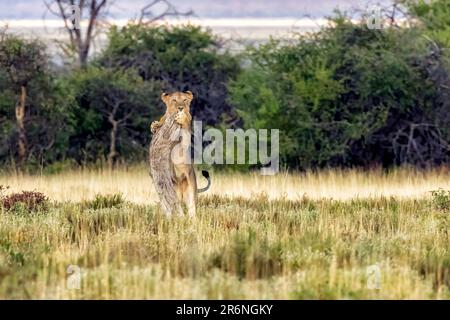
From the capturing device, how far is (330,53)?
23953 millimetres

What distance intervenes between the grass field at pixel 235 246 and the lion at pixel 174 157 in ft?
0.89

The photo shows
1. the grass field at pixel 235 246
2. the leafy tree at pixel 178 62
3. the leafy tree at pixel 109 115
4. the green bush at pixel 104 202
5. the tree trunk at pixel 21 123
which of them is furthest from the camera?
the leafy tree at pixel 178 62

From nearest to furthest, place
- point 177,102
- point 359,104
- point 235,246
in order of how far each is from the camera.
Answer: point 235,246 < point 177,102 < point 359,104

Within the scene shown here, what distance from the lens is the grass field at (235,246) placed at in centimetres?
917

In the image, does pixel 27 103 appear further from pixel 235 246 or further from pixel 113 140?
pixel 235 246

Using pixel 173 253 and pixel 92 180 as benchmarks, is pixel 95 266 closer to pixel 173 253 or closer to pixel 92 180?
pixel 173 253

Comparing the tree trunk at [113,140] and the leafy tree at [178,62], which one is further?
the leafy tree at [178,62]

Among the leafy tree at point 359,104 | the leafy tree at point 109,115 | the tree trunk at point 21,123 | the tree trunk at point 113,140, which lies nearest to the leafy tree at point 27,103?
the tree trunk at point 21,123

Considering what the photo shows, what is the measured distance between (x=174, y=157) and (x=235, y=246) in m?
2.73

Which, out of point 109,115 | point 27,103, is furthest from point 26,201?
point 109,115

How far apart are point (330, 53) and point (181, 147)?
11.2 meters

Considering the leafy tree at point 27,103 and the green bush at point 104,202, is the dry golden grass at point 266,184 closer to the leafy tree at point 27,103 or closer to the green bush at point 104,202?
the green bush at point 104,202

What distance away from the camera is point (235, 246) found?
10711mm
